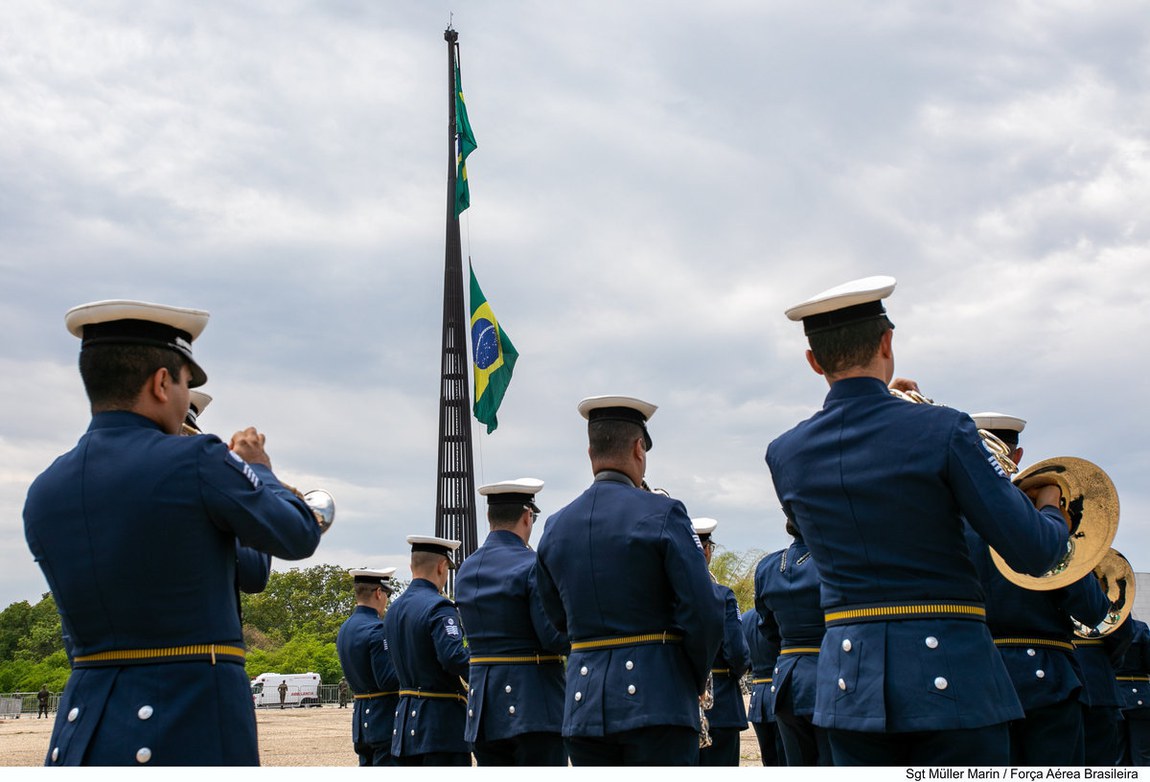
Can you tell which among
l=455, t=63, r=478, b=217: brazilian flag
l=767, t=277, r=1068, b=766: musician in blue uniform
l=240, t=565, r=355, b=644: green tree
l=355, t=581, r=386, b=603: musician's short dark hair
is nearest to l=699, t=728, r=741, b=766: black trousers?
l=355, t=581, r=386, b=603: musician's short dark hair

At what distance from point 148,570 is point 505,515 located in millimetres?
4300

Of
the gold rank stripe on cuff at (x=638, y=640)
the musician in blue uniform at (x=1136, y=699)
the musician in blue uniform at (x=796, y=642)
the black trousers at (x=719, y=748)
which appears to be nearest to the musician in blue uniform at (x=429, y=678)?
the black trousers at (x=719, y=748)

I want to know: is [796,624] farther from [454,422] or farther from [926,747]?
[454,422]

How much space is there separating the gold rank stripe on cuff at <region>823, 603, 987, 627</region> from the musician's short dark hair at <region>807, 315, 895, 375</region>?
88cm

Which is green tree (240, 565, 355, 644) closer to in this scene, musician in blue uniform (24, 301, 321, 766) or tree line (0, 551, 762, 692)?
tree line (0, 551, 762, 692)

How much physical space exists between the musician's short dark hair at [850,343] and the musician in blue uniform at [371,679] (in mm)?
6532

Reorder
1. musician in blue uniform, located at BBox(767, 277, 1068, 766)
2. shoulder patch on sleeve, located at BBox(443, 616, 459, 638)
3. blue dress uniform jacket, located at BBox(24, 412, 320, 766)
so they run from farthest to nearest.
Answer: shoulder patch on sleeve, located at BBox(443, 616, 459, 638), musician in blue uniform, located at BBox(767, 277, 1068, 766), blue dress uniform jacket, located at BBox(24, 412, 320, 766)

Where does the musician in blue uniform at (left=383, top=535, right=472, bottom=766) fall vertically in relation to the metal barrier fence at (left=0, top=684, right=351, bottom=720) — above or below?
above

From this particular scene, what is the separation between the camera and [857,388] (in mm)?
4105

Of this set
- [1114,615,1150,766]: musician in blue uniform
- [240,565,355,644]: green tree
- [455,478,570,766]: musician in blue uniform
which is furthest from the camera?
[240,565,355,644]: green tree

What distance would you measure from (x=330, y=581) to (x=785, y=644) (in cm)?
7053

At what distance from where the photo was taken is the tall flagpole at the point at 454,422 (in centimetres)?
5450

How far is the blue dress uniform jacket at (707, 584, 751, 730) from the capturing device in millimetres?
8727
